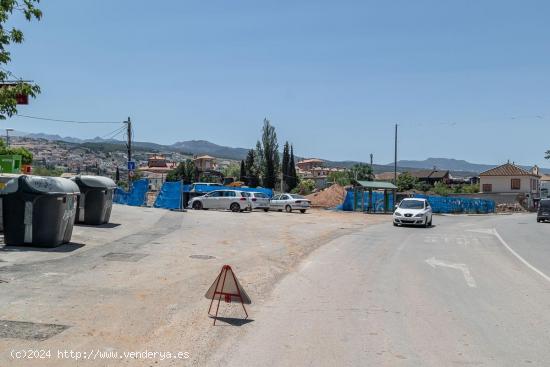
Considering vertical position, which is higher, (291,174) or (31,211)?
(291,174)

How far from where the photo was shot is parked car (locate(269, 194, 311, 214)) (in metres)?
42.9

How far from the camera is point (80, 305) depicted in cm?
842

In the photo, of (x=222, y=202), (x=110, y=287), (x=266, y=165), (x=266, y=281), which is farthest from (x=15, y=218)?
(x=266, y=165)

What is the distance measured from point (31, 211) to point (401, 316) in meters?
9.65

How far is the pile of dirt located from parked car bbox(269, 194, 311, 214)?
1236cm

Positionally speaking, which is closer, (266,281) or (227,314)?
(227,314)

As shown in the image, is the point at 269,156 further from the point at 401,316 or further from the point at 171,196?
the point at 401,316

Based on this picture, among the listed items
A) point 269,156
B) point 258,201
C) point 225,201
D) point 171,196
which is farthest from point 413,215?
point 269,156

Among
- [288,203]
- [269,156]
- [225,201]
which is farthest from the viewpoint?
[269,156]

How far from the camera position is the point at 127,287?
10086mm

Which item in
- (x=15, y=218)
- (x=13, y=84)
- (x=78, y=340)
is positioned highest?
(x=13, y=84)

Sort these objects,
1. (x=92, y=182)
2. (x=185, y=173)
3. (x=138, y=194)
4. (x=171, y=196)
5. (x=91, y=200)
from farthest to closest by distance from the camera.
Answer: (x=185, y=173) → (x=138, y=194) → (x=171, y=196) → (x=91, y=200) → (x=92, y=182)

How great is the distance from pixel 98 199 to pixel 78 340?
576 inches

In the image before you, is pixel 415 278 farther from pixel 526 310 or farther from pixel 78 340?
pixel 78 340
